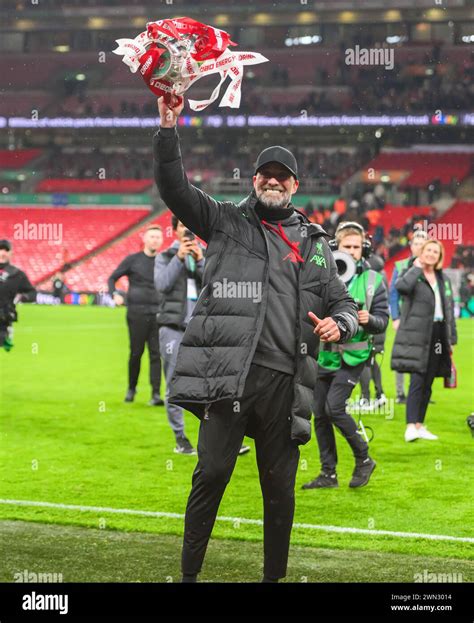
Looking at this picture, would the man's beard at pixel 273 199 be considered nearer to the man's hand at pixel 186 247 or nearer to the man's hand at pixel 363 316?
the man's hand at pixel 363 316

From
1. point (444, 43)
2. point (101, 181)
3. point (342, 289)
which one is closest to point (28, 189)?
point (101, 181)

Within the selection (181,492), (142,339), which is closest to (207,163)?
(142,339)

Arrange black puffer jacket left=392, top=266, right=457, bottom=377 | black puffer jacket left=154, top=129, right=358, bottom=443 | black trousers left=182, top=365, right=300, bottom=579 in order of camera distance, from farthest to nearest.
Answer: black puffer jacket left=392, top=266, right=457, bottom=377
black trousers left=182, top=365, right=300, bottom=579
black puffer jacket left=154, top=129, right=358, bottom=443

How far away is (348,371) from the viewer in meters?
8.55

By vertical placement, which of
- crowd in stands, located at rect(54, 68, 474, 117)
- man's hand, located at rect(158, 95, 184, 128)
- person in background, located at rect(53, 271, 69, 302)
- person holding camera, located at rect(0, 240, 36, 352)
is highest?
man's hand, located at rect(158, 95, 184, 128)

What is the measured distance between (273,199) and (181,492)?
3.52 meters

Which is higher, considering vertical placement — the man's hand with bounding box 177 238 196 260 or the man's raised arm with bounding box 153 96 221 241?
the man's raised arm with bounding box 153 96 221 241

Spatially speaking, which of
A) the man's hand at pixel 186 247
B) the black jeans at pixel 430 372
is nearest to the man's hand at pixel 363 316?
the man's hand at pixel 186 247

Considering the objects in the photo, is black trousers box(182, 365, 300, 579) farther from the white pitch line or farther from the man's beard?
the white pitch line

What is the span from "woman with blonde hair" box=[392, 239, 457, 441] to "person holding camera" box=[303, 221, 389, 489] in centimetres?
168

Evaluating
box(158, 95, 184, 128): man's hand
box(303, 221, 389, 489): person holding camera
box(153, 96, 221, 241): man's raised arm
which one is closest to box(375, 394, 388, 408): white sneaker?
box(303, 221, 389, 489): person holding camera

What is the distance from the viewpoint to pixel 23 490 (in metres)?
8.54

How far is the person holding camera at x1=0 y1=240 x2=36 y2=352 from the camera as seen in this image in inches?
499

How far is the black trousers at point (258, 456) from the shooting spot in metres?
5.44
